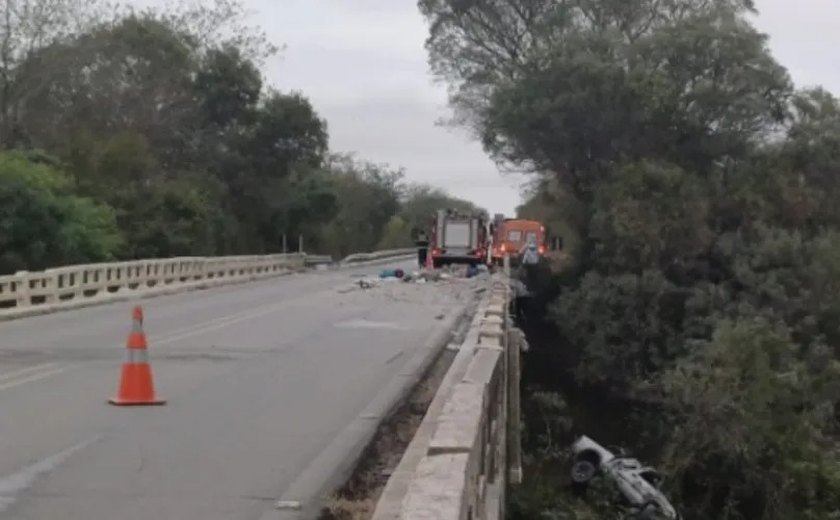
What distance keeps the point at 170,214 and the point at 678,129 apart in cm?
2121

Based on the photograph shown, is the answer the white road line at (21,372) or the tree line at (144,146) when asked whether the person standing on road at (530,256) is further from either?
the white road line at (21,372)

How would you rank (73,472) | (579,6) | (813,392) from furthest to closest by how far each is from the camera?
(579,6), (813,392), (73,472)

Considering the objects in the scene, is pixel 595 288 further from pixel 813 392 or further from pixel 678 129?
pixel 813 392

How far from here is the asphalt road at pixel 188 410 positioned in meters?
8.82

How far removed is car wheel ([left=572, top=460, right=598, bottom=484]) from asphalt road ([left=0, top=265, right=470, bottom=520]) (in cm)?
366

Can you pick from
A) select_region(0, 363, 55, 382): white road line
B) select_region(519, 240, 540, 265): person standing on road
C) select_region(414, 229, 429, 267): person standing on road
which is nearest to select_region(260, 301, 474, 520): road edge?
select_region(0, 363, 55, 382): white road line

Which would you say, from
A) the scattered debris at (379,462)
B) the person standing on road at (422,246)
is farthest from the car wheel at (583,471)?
the person standing on road at (422,246)

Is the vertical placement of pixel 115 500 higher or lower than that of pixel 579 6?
lower

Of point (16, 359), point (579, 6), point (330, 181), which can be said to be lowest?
point (16, 359)

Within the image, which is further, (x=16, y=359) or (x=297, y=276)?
(x=297, y=276)

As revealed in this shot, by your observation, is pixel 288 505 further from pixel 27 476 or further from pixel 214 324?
pixel 214 324

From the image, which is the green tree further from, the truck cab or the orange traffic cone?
the orange traffic cone

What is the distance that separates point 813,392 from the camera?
34.7 metres

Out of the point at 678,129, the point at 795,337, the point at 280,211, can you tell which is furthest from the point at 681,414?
the point at 280,211
